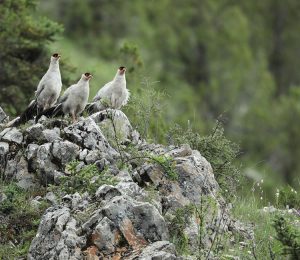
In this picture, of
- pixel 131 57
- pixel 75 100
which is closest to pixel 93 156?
pixel 75 100

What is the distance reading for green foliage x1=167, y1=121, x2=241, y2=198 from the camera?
1675 centimetres

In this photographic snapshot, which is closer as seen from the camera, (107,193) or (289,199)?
(107,193)

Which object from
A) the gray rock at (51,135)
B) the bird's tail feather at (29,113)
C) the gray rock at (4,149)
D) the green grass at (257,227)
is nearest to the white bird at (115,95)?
the bird's tail feather at (29,113)

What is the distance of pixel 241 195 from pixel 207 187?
230 centimetres

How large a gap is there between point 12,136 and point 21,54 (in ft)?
35.8

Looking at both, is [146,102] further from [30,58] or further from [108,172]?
[30,58]

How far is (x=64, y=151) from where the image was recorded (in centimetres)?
1570

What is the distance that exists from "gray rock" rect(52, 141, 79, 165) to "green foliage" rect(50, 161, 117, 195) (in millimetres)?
523

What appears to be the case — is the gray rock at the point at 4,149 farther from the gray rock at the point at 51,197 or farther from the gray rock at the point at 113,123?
the gray rock at the point at 113,123

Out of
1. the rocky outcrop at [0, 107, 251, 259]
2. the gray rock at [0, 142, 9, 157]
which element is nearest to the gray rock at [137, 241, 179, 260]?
the rocky outcrop at [0, 107, 251, 259]

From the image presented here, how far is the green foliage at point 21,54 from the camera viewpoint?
26.2 metres

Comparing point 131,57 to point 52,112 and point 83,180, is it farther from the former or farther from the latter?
point 83,180

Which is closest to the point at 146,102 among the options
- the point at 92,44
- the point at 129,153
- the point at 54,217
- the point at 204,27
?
the point at 129,153

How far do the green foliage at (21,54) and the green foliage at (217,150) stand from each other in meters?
9.37
